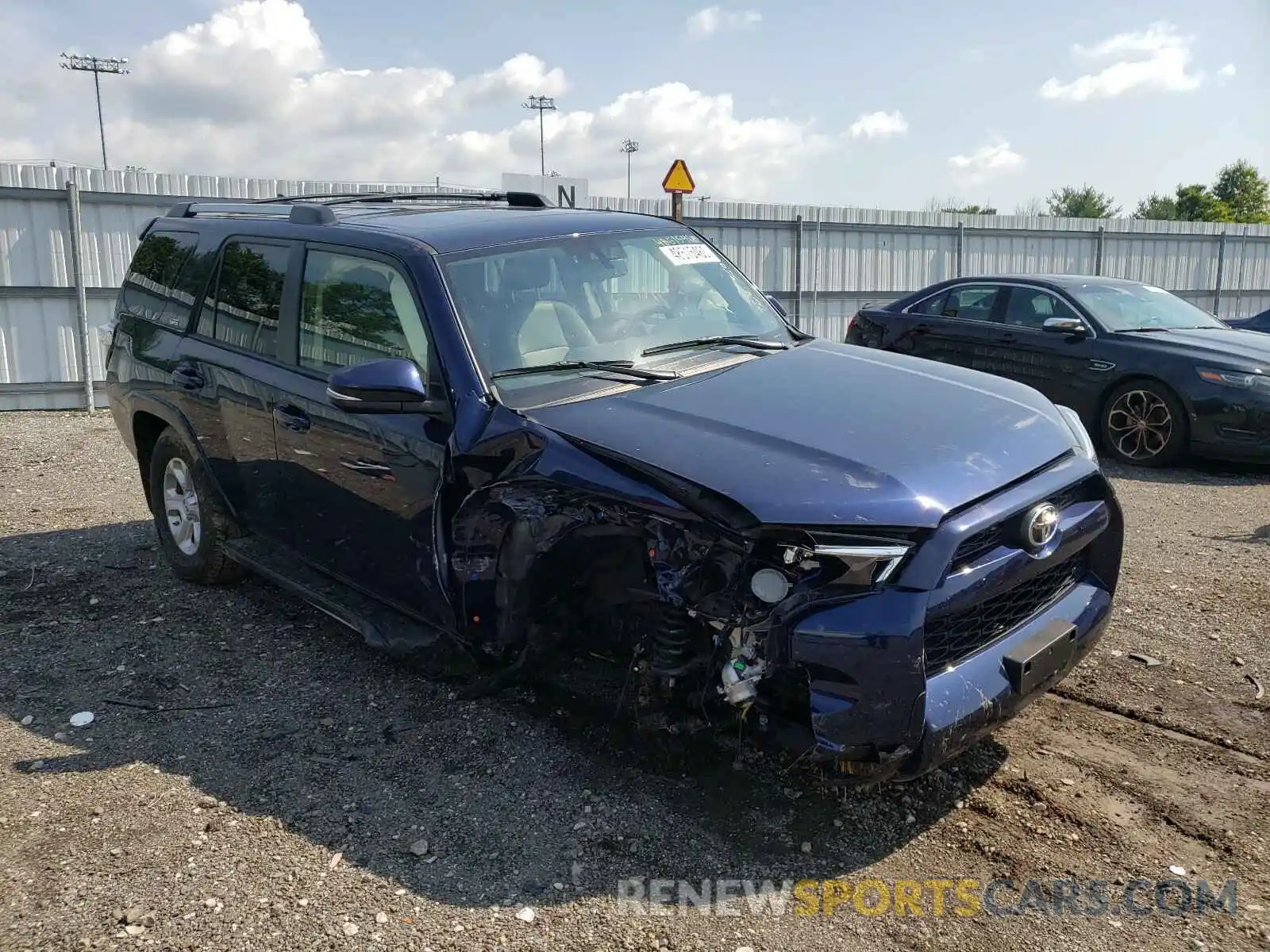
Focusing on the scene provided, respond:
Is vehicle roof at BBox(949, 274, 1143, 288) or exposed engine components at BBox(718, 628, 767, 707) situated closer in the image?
exposed engine components at BBox(718, 628, 767, 707)

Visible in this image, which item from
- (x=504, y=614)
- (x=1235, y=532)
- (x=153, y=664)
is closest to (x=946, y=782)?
(x=504, y=614)

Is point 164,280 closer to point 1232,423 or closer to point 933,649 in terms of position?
point 933,649

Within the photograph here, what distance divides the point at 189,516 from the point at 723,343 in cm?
319

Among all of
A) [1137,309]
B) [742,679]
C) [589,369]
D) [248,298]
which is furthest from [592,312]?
[1137,309]

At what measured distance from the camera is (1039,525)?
3.03 meters

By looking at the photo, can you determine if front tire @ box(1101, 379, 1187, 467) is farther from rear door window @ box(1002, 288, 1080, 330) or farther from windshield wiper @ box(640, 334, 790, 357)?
windshield wiper @ box(640, 334, 790, 357)

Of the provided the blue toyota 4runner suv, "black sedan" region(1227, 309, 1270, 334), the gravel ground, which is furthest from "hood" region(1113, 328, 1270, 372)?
the blue toyota 4runner suv

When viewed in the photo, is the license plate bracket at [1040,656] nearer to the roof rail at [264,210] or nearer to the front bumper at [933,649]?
the front bumper at [933,649]

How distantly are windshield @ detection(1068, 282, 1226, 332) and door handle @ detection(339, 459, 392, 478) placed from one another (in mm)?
7221

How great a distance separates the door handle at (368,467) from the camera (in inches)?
148

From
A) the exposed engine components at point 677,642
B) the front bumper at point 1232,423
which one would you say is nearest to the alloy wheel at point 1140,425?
the front bumper at point 1232,423

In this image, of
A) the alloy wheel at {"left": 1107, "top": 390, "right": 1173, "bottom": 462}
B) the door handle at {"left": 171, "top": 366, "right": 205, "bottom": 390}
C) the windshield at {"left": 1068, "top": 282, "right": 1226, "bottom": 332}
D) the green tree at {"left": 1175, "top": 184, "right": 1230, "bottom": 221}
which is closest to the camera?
the door handle at {"left": 171, "top": 366, "right": 205, "bottom": 390}

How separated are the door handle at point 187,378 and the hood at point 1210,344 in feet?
24.0

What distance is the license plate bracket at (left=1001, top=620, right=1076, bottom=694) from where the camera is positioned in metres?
2.98
